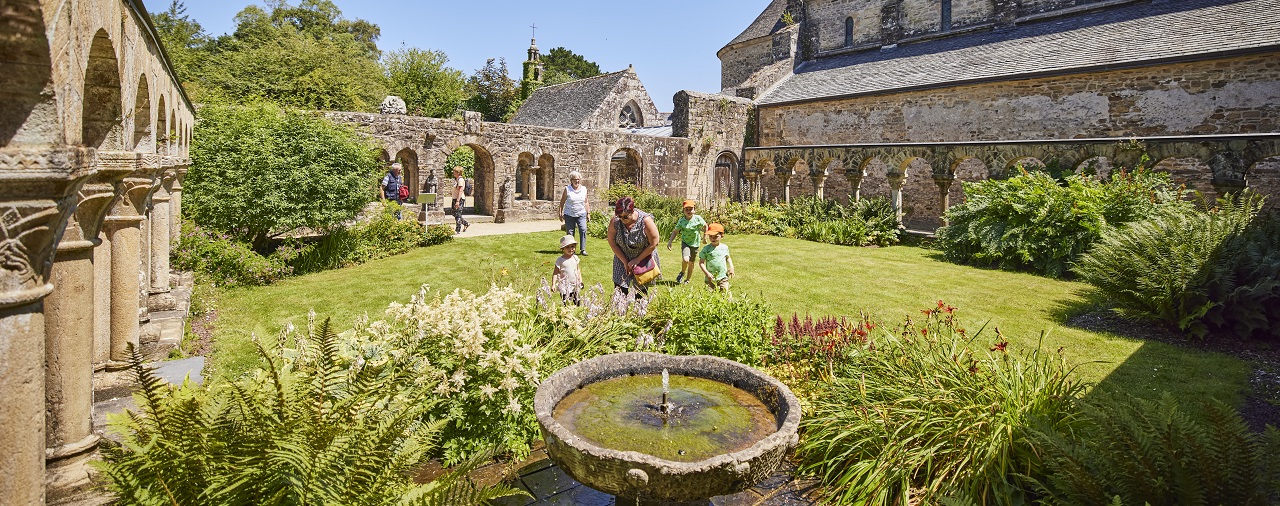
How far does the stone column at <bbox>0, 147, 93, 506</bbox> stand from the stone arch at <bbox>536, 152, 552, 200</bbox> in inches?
688

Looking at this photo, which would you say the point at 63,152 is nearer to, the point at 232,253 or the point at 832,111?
the point at 232,253

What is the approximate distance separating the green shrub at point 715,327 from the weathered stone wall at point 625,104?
20.6m

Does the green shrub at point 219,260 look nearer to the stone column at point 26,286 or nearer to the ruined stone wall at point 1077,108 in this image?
the stone column at point 26,286

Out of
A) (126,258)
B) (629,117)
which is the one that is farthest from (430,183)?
(629,117)

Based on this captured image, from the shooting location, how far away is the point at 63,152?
1966 mm

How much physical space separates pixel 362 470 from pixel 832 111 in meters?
19.4

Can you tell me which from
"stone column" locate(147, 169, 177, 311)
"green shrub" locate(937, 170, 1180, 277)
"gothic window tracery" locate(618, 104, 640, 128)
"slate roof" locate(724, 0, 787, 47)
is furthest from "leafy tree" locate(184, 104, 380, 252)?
"slate roof" locate(724, 0, 787, 47)

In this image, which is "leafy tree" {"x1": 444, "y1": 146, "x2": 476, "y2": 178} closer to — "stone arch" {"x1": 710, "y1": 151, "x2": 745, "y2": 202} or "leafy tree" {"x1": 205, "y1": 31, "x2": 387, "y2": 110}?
"leafy tree" {"x1": 205, "y1": 31, "x2": 387, "y2": 110}

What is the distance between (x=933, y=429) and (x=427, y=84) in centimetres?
3670

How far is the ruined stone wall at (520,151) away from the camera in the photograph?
1642cm

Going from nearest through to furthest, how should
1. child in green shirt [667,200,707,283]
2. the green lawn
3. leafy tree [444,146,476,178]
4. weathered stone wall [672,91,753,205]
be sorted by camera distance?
the green lawn, child in green shirt [667,200,707,283], weathered stone wall [672,91,753,205], leafy tree [444,146,476,178]

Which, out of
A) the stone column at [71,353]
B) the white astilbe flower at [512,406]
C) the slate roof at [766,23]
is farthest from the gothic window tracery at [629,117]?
the stone column at [71,353]

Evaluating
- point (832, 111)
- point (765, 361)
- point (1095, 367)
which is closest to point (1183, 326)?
point (1095, 367)

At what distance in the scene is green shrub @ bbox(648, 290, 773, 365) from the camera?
517cm
